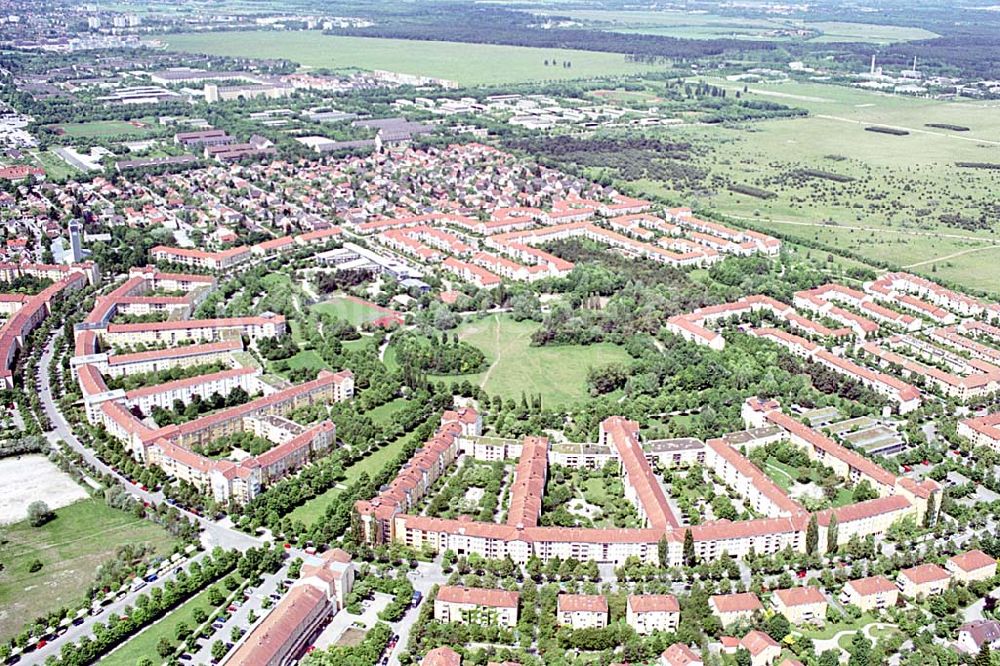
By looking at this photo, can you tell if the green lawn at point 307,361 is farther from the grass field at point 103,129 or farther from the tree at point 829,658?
the grass field at point 103,129

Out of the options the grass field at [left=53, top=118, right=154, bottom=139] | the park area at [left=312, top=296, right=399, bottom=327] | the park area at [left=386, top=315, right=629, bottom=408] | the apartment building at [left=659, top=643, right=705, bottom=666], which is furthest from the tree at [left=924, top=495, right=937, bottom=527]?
the grass field at [left=53, top=118, right=154, bottom=139]

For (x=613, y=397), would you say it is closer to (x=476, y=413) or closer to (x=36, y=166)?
(x=476, y=413)

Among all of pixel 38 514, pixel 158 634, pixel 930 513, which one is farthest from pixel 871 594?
pixel 38 514

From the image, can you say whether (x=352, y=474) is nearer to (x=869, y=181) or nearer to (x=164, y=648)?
(x=164, y=648)

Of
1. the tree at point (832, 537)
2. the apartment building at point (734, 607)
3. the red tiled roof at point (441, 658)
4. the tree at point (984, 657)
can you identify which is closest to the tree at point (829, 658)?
the apartment building at point (734, 607)

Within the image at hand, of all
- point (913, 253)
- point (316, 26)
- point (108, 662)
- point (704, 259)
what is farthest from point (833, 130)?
point (316, 26)
